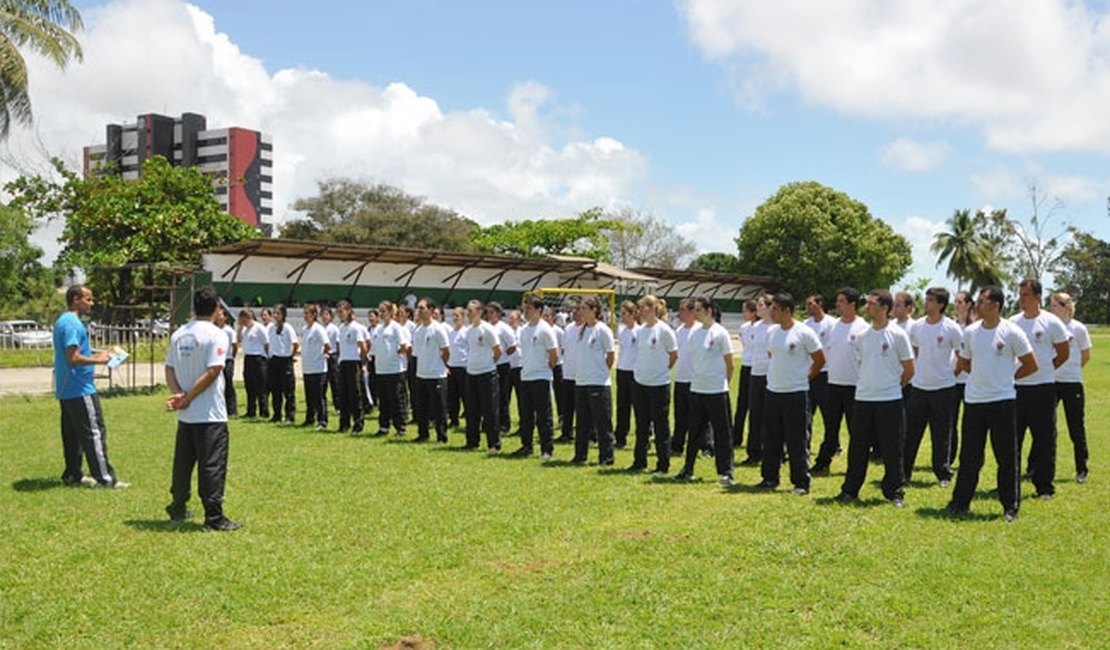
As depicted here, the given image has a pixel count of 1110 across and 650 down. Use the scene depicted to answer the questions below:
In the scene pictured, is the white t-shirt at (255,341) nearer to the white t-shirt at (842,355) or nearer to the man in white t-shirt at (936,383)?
the white t-shirt at (842,355)

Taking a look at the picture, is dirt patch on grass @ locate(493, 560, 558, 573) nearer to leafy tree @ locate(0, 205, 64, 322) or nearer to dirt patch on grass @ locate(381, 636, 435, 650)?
dirt patch on grass @ locate(381, 636, 435, 650)

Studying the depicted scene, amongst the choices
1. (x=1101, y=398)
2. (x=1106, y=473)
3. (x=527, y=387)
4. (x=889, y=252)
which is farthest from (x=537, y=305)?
(x=889, y=252)

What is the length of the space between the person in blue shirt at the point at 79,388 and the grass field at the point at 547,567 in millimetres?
458

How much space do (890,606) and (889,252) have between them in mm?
49732

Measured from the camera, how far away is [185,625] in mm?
5098

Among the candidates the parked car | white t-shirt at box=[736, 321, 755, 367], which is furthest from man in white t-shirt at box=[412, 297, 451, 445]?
the parked car

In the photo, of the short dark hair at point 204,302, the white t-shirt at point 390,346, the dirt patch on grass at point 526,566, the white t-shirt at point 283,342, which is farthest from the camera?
the white t-shirt at point 283,342

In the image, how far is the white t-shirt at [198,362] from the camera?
23.2 ft

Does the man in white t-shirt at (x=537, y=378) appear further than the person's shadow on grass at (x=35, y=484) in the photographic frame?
Yes

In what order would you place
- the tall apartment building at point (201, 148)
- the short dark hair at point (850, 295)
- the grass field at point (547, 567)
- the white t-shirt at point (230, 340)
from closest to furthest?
the grass field at point (547, 567) → the white t-shirt at point (230, 340) → the short dark hair at point (850, 295) → the tall apartment building at point (201, 148)

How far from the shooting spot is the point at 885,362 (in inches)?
317

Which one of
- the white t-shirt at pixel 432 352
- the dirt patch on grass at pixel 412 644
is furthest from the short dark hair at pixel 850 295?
the dirt patch on grass at pixel 412 644

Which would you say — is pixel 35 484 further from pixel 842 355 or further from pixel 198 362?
pixel 842 355

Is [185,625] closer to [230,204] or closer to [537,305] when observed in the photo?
[537,305]
